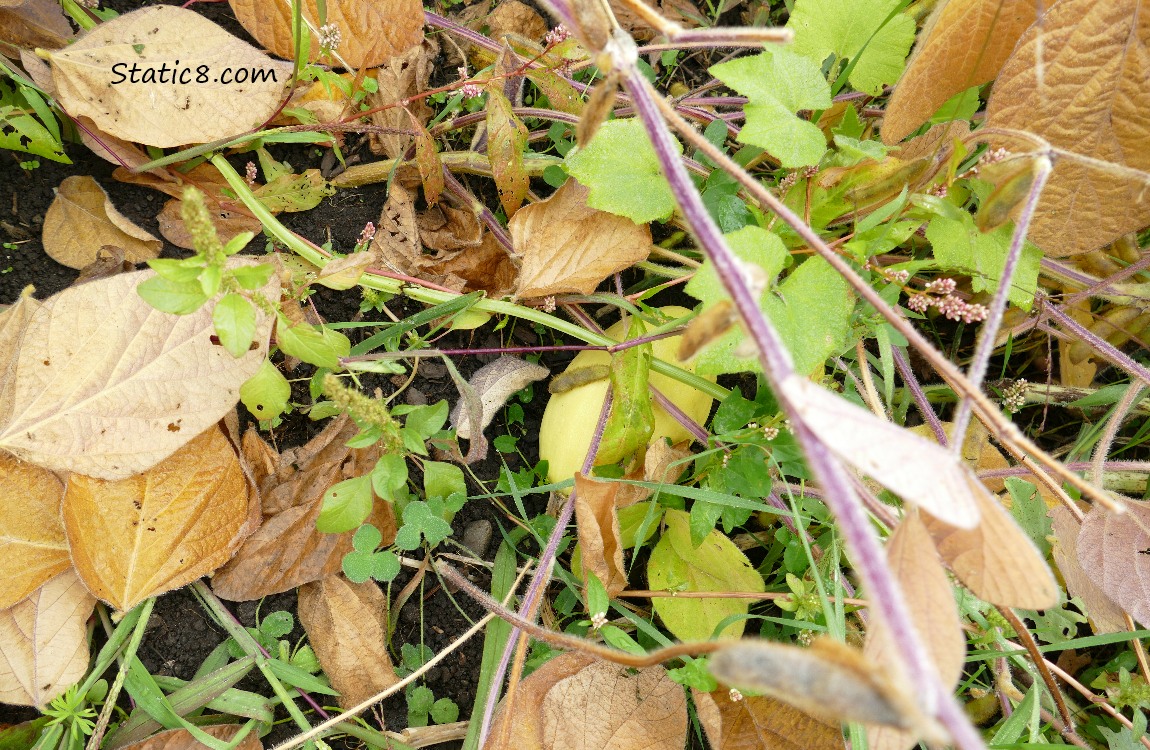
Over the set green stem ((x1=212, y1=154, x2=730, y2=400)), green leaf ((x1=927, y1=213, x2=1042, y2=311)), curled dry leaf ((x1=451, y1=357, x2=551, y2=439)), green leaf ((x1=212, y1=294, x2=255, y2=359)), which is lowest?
curled dry leaf ((x1=451, y1=357, x2=551, y2=439))

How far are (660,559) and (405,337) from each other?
2.51 ft

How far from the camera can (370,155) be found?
183 centimetres

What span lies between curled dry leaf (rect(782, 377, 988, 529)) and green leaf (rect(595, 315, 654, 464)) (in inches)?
31.1

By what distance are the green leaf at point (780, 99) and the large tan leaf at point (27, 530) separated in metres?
1.53

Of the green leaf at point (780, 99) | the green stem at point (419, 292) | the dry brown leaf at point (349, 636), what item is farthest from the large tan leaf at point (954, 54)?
the dry brown leaf at point (349, 636)

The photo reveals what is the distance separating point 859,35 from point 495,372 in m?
1.10

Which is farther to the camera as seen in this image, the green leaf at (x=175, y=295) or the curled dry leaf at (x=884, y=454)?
the green leaf at (x=175, y=295)

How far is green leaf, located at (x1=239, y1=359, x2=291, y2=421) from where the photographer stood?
1.40 m

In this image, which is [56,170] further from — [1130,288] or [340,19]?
[1130,288]

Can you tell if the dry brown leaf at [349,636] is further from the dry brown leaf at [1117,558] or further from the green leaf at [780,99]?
the dry brown leaf at [1117,558]

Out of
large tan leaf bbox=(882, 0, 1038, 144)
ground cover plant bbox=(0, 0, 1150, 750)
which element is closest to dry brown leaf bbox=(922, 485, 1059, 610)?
ground cover plant bbox=(0, 0, 1150, 750)

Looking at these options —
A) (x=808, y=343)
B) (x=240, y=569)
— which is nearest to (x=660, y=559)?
(x=808, y=343)

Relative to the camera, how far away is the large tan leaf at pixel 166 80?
1582 mm

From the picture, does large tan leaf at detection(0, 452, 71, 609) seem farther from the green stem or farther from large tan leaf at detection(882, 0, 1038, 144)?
large tan leaf at detection(882, 0, 1038, 144)
